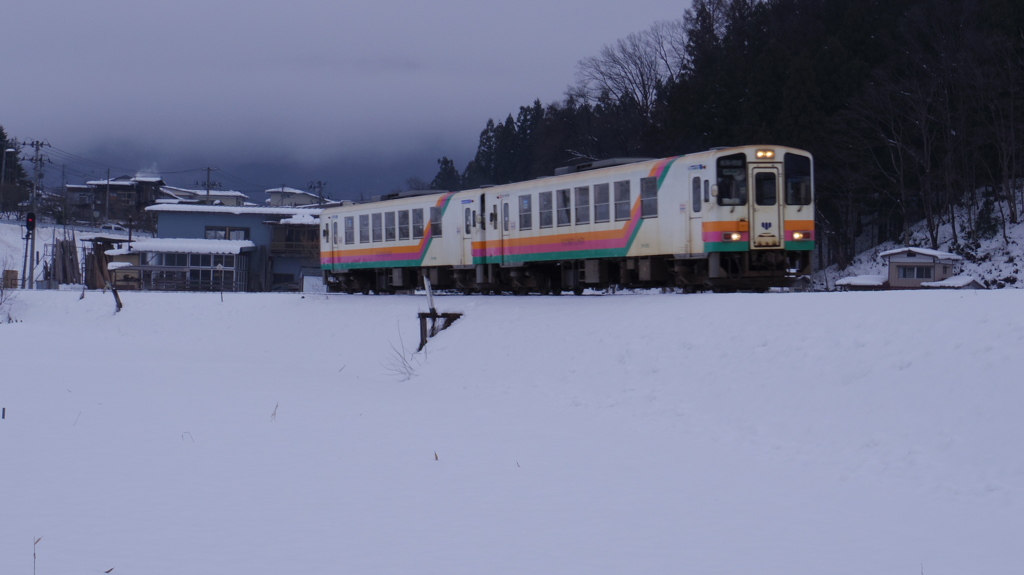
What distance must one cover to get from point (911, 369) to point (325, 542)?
665cm

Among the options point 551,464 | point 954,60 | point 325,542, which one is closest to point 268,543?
point 325,542

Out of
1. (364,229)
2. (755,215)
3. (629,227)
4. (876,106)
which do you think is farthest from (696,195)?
(876,106)

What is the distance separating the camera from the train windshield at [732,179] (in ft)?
60.8

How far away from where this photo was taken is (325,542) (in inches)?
283

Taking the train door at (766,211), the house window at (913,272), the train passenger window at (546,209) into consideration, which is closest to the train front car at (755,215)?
the train door at (766,211)

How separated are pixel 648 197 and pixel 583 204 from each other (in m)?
2.18

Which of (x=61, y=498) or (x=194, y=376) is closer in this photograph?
(x=61, y=498)

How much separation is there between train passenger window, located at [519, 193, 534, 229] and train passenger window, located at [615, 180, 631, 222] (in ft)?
10.5

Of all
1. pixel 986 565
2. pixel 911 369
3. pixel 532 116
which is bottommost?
pixel 986 565

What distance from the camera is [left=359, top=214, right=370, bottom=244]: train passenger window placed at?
30.2 metres

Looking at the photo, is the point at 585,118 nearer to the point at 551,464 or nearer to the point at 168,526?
the point at 551,464

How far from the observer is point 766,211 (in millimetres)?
18797

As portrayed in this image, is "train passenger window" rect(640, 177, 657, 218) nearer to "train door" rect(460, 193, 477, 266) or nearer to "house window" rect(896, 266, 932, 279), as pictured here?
"train door" rect(460, 193, 477, 266)

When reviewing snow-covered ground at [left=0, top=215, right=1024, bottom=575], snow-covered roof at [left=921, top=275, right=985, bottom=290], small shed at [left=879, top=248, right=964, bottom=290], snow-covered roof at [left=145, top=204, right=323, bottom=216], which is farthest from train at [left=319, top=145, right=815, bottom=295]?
snow-covered roof at [left=145, top=204, right=323, bottom=216]
